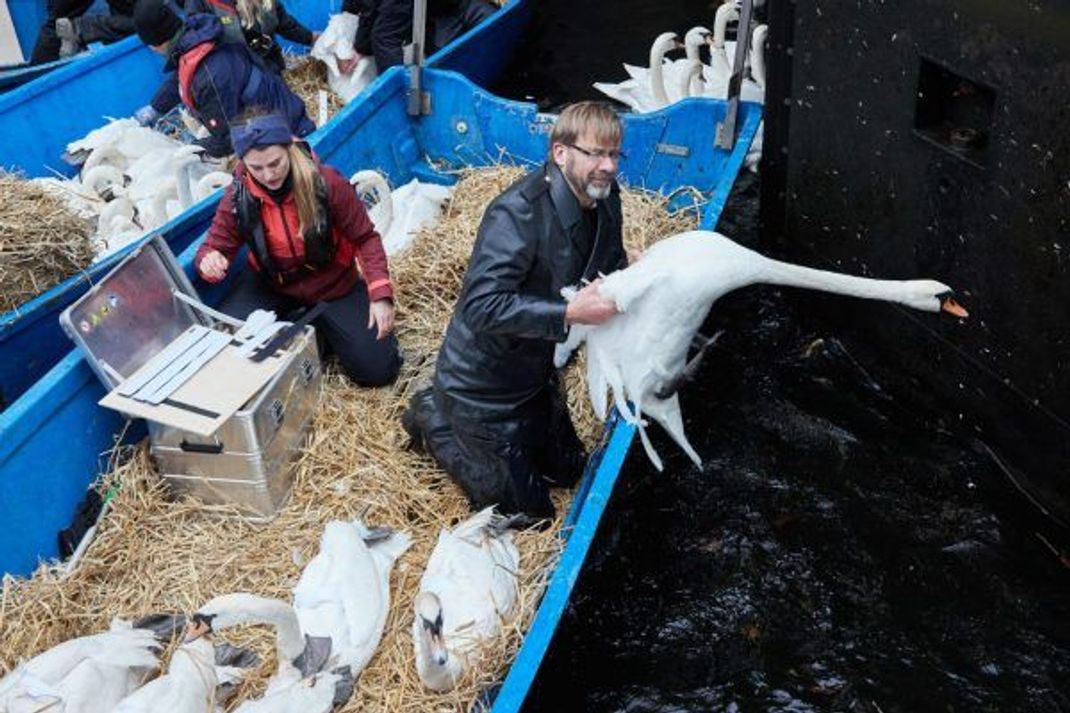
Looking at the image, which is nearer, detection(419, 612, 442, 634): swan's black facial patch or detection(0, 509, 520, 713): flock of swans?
detection(0, 509, 520, 713): flock of swans

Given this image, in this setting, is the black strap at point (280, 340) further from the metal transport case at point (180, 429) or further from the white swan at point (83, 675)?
the white swan at point (83, 675)

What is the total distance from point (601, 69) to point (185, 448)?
7121 mm

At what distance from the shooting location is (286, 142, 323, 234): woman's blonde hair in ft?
16.4

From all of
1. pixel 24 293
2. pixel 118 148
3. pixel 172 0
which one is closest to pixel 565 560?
pixel 24 293

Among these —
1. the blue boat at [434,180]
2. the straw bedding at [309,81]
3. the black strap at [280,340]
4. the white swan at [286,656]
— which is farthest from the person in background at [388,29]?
→ the white swan at [286,656]

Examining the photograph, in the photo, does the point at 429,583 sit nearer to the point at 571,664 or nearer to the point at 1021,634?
the point at 571,664

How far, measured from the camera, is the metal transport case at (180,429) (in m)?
4.65

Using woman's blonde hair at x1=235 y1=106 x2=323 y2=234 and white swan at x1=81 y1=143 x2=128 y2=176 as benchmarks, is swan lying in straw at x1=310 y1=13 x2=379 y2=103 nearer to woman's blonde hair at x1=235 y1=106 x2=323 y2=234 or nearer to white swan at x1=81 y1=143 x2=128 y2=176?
white swan at x1=81 y1=143 x2=128 y2=176

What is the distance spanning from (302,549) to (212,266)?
143cm

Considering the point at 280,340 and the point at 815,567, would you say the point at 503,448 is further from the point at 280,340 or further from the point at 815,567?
the point at 815,567

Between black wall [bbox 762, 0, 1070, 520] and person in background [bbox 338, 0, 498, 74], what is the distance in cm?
342

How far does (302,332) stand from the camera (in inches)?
198

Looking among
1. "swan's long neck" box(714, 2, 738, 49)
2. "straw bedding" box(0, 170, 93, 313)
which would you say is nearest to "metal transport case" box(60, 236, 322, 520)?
"straw bedding" box(0, 170, 93, 313)

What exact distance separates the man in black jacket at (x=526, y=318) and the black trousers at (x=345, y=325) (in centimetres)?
72
